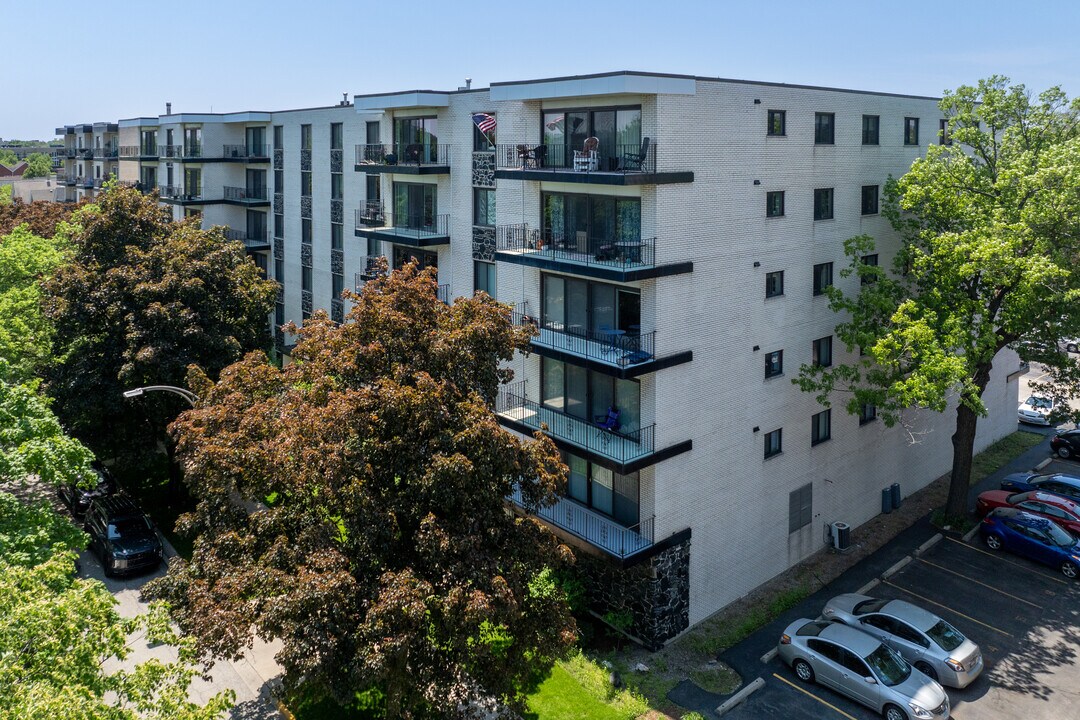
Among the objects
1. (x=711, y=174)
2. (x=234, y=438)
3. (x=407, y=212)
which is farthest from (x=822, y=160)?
(x=234, y=438)

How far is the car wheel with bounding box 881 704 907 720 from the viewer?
2064 centimetres

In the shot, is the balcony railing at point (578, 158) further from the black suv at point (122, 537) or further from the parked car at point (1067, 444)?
the parked car at point (1067, 444)

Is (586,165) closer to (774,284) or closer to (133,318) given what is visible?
(774,284)

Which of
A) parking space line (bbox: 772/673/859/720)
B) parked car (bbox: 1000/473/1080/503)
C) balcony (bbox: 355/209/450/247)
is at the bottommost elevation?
parking space line (bbox: 772/673/859/720)

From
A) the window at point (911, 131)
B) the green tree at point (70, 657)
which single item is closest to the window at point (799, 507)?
the window at point (911, 131)

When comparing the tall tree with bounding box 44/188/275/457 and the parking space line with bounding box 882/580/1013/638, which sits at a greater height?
the tall tree with bounding box 44/188/275/457

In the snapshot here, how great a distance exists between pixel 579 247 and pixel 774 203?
6184 mm

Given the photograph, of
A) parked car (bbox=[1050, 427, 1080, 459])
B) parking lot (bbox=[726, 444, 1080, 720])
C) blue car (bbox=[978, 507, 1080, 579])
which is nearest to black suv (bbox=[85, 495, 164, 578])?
parking lot (bbox=[726, 444, 1080, 720])

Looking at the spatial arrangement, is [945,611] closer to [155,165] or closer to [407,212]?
[407,212]

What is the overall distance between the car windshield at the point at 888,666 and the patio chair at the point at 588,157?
14685 millimetres

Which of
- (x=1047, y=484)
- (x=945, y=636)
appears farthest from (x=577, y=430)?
(x=1047, y=484)

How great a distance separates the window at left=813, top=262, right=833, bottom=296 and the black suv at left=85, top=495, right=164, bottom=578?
23.3m

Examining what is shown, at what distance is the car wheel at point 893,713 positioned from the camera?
20641 mm

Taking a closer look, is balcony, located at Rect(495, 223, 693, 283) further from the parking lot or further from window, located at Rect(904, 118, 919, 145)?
window, located at Rect(904, 118, 919, 145)
